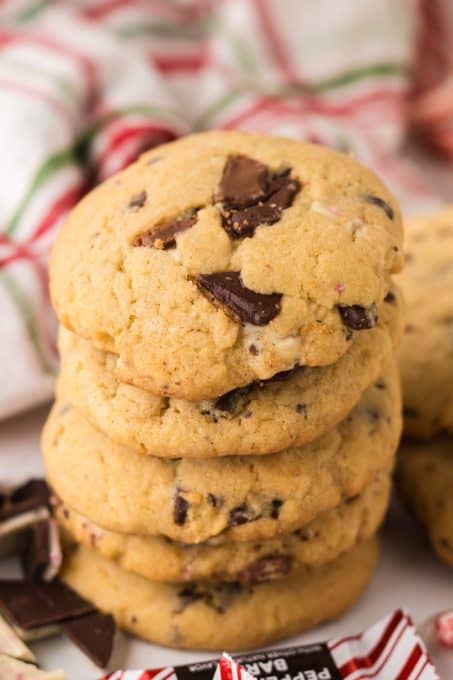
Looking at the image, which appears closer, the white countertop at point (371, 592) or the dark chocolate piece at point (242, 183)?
the dark chocolate piece at point (242, 183)

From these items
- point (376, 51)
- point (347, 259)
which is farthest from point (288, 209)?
point (376, 51)

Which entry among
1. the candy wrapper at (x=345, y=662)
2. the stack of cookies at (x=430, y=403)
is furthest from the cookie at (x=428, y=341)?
the candy wrapper at (x=345, y=662)

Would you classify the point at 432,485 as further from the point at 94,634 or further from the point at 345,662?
the point at 94,634

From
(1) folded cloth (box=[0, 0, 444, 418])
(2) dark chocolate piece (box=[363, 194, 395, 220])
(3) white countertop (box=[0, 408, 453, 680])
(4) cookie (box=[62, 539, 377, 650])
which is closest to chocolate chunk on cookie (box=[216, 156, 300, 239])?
(2) dark chocolate piece (box=[363, 194, 395, 220])

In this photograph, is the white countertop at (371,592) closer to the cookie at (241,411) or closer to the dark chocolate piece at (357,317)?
the cookie at (241,411)

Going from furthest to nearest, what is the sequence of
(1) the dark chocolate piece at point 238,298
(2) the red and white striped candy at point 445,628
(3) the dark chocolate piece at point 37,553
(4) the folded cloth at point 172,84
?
(4) the folded cloth at point 172,84
(3) the dark chocolate piece at point 37,553
(2) the red and white striped candy at point 445,628
(1) the dark chocolate piece at point 238,298

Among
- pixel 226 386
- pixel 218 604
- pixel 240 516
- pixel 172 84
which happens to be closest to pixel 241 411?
pixel 226 386
